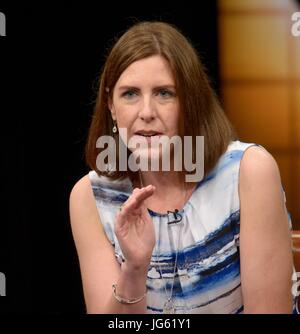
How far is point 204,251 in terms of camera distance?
1.61 meters

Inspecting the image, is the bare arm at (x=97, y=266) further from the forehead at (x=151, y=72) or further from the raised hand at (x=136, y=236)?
the forehead at (x=151, y=72)

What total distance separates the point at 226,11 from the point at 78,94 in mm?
655

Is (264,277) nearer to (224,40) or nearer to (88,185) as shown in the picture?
(88,185)

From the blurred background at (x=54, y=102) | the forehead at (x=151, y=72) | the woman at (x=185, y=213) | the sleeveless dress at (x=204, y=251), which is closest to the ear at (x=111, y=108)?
the woman at (x=185, y=213)

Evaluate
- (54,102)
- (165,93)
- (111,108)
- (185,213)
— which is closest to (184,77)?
(165,93)

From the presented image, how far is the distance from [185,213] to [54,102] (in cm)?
88

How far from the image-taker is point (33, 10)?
7.50ft

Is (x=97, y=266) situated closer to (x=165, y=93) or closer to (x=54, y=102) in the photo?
(x=165, y=93)

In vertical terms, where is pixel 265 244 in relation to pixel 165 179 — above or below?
below

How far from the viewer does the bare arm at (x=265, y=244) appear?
4.90 feet

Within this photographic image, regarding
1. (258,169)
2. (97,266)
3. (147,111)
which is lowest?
(97,266)

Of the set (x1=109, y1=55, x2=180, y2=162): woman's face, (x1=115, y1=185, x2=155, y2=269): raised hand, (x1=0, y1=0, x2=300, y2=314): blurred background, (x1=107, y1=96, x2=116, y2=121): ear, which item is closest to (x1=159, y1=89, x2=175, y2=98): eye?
(x1=109, y1=55, x2=180, y2=162): woman's face

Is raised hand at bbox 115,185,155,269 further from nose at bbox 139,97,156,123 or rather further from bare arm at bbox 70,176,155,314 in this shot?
nose at bbox 139,97,156,123

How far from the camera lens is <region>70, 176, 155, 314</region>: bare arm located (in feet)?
4.90
